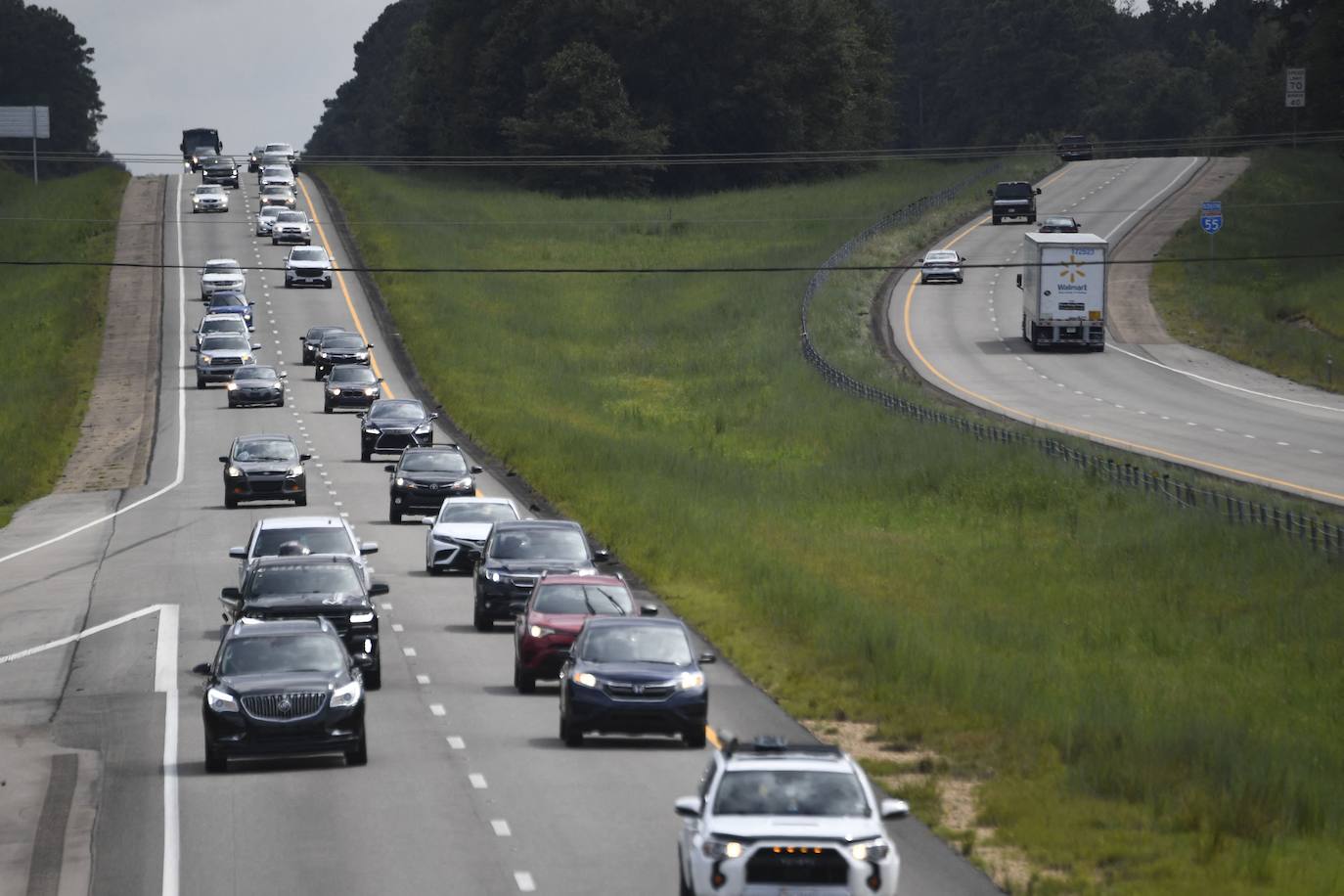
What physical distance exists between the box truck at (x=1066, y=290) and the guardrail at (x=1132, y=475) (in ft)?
26.6

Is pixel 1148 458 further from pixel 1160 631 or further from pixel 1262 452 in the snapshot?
pixel 1160 631

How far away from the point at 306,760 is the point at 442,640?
329 inches

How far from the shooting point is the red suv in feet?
87.2

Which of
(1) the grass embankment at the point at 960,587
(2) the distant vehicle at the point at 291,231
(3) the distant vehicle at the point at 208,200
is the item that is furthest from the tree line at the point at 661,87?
(1) the grass embankment at the point at 960,587

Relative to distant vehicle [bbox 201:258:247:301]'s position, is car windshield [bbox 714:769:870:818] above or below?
below

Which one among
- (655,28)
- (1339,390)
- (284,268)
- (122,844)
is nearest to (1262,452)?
(1339,390)

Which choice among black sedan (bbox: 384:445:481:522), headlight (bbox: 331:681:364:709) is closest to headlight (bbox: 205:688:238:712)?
headlight (bbox: 331:681:364:709)

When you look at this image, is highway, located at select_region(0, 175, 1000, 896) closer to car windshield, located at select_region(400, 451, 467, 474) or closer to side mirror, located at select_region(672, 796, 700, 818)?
car windshield, located at select_region(400, 451, 467, 474)

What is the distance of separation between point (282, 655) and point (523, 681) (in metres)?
5.42

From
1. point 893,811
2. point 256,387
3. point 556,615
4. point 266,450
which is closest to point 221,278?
point 256,387

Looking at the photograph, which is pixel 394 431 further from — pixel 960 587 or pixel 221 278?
pixel 221 278

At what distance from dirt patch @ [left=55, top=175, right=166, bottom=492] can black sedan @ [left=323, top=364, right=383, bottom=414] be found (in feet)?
17.7

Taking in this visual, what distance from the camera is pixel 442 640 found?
31531mm

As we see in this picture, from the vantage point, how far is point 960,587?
38875 mm
